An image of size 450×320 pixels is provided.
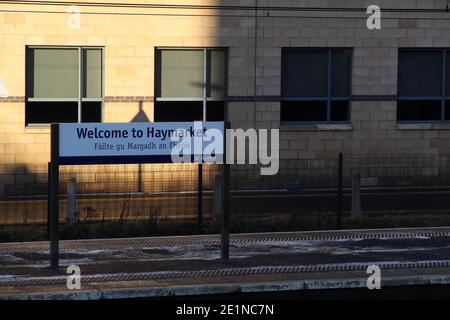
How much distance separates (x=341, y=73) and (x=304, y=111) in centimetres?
133

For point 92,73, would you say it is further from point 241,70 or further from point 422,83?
point 422,83

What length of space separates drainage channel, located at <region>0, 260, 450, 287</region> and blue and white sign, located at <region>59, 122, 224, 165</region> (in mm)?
1385

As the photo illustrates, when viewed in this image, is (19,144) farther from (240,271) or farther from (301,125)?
(240,271)

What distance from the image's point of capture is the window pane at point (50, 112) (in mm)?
19672

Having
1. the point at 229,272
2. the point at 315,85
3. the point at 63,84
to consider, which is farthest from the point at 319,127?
the point at 229,272

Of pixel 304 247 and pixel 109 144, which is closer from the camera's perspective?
pixel 109 144

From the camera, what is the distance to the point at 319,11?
2061 cm

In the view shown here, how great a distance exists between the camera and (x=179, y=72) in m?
20.4

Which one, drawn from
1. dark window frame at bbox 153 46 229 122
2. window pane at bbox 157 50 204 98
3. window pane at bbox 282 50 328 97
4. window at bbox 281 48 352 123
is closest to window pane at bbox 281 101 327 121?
window at bbox 281 48 352 123

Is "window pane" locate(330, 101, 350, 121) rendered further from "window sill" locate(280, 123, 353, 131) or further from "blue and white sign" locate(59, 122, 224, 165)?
"blue and white sign" locate(59, 122, 224, 165)

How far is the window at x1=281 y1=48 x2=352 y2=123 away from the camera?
2088 centimetres

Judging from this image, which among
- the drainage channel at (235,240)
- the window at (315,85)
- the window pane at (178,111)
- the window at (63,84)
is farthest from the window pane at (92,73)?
the drainage channel at (235,240)

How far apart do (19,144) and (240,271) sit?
36.9 ft
